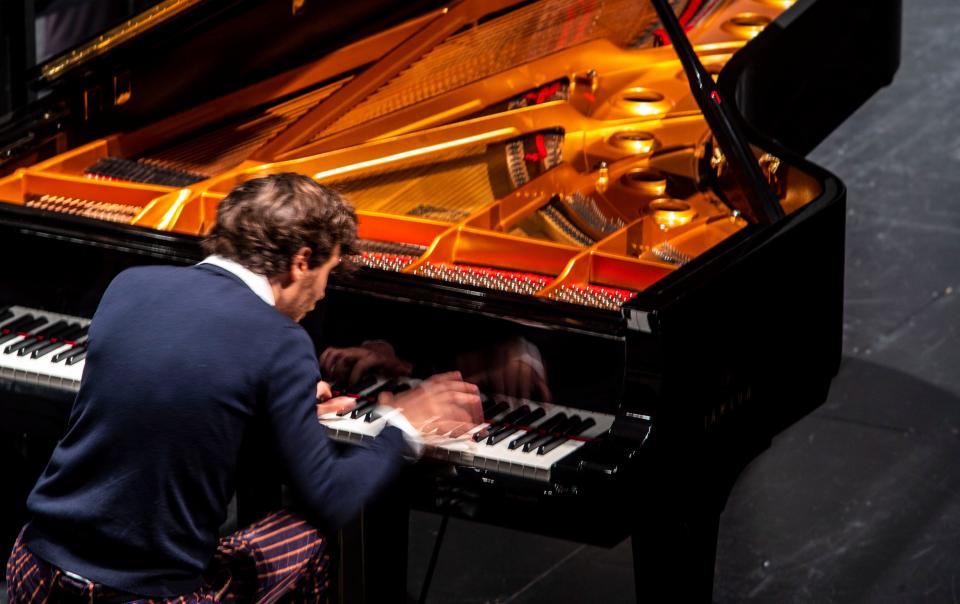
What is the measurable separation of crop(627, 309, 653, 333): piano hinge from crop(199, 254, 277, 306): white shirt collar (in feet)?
2.34

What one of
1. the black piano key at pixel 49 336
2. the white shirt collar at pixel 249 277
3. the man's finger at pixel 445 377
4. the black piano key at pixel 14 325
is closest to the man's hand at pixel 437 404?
the man's finger at pixel 445 377

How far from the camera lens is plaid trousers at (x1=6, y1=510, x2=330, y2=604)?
2.44 meters

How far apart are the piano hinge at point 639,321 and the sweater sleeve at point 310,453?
558mm

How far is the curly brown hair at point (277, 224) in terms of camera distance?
96.2 inches

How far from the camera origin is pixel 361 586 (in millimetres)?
3146

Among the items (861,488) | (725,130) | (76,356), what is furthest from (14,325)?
(861,488)

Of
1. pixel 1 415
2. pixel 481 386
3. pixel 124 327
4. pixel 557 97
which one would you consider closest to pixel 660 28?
pixel 557 97

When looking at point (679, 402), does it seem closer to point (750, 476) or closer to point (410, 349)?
point (410, 349)

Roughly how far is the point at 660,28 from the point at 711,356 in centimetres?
215

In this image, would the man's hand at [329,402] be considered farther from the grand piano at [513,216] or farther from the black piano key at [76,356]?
the black piano key at [76,356]

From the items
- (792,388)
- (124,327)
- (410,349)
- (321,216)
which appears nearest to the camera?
(124,327)

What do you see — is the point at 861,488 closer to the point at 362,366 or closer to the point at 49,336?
the point at 362,366

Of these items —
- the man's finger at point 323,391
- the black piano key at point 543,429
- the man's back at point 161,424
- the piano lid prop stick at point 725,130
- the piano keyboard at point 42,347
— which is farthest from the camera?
the piano lid prop stick at point 725,130

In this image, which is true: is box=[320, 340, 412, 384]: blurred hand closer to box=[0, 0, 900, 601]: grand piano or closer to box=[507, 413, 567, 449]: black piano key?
box=[0, 0, 900, 601]: grand piano
